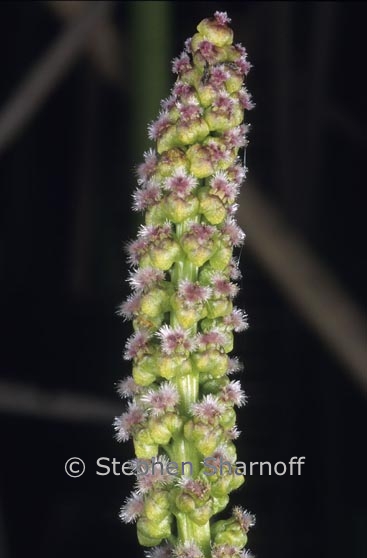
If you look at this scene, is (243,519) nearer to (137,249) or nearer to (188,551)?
(188,551)

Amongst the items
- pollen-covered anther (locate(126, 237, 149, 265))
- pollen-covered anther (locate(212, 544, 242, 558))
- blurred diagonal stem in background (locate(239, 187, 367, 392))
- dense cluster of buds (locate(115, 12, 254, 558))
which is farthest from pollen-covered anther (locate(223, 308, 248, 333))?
blurred diagonal stem in background (locate(239, 187, 367, 392))

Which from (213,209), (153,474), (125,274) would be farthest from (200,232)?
(125,274)

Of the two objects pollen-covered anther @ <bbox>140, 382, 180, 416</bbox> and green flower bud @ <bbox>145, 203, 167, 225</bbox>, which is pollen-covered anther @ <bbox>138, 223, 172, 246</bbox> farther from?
pollen-covered anther @ <bbox>140, 382, 180, 416</bbox>

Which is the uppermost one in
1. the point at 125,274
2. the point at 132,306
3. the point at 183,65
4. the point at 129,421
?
the point at 125,274
